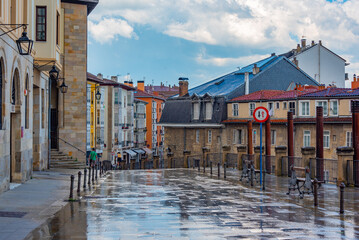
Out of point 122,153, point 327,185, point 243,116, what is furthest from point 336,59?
point 327,185

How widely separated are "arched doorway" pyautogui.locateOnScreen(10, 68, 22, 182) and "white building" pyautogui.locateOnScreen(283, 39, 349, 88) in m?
54.4

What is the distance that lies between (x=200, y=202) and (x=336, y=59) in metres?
59.2

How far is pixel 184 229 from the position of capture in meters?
11.6

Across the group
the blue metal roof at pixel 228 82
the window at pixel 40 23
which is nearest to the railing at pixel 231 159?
the window at pixel 40 23

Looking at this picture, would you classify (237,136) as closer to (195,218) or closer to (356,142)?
(356,142)

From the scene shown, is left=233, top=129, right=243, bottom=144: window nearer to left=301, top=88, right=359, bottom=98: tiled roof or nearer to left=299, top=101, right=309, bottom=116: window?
left=299, top=101, right=309, bottom=116: window

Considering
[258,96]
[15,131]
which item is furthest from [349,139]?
[15,131]

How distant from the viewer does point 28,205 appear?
49.3 feet

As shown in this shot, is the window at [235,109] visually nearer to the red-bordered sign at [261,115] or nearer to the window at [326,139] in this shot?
the window at [326,139]

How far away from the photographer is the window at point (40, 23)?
977 inches

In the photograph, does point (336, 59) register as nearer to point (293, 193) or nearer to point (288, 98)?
point (288, 98)

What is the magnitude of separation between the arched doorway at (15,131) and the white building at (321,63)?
54385 mm

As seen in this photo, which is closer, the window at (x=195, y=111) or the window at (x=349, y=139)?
the window at (x=349, y=139)

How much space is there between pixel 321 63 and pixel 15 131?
2243 inches
